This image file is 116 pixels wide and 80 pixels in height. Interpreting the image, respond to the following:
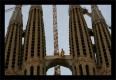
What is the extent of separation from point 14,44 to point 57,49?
2.57 m

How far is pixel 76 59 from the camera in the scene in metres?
27.3

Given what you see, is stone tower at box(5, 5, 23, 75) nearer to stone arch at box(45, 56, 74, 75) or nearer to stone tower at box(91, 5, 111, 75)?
stone arch at box(45, 56, 74, 75)

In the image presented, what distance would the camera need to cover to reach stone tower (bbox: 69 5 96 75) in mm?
26431

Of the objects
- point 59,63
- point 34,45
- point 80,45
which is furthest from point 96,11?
point 34,45

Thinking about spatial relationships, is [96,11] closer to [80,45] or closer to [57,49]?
[80,45]

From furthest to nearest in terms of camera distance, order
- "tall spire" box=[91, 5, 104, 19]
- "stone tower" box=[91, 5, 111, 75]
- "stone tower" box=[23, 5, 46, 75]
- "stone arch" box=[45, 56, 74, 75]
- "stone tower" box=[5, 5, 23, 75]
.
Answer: "tall spire" box=[91, 5, 104, 19] → "stone arch" box=[45, 56, 74, 75] → "stone tower" box=[23, 5, 46, 75] → "stone tower" box=[5, 5, 23, 75] → "stone tower" box=[91, 5, 111, 75]

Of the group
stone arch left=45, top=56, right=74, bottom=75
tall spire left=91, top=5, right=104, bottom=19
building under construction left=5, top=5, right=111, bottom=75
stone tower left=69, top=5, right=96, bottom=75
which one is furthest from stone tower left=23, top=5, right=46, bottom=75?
tall spire left=91, top=5, right=104, bottom=19

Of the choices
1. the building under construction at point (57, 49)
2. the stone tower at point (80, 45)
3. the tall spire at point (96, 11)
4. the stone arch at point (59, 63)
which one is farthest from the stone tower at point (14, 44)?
the tall spire at point (96, 11)

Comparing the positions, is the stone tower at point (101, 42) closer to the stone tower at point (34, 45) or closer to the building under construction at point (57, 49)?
the building under construction at point (57, 49)

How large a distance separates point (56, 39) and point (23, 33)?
7.56ft

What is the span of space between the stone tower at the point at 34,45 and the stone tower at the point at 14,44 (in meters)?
0.44

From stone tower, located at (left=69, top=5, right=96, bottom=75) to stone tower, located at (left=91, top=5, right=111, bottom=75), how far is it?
0.43 meters
